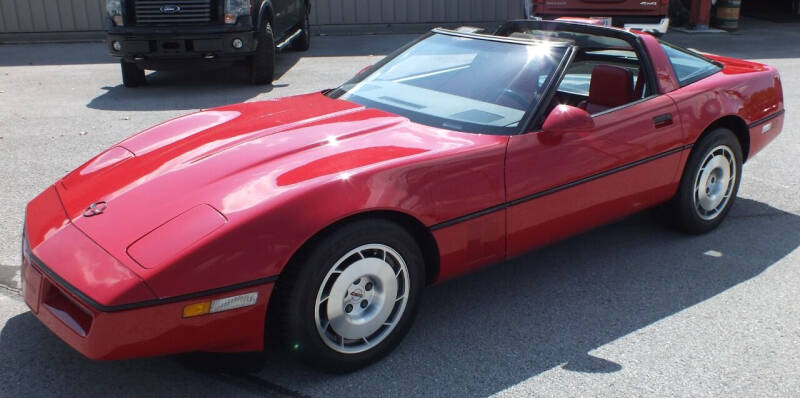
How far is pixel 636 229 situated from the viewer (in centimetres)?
481

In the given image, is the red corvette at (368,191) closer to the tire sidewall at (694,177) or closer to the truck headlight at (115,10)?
the tire sidewall at (694,177)

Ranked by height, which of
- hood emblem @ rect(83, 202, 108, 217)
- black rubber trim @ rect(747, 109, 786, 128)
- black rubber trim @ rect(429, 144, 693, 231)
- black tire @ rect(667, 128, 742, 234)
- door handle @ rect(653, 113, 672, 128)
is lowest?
black tire @ rect(667, 128, 742, 234)

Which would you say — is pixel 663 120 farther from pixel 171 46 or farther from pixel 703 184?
pixel 171 46

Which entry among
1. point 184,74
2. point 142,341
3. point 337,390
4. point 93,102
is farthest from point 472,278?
point 184,74

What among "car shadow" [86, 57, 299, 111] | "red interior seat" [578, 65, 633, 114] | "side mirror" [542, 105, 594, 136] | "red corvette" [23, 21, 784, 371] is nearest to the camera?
"red corvette" [23, 21, 784, 371]

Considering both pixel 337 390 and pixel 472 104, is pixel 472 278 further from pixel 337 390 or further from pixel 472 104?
pixel 337 390

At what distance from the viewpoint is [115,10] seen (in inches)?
349

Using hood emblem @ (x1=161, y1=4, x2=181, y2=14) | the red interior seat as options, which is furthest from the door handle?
hood emblem @ (x1=161, y1=4, x2=181, y2=14)

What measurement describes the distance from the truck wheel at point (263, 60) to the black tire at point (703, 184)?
5.99 metres

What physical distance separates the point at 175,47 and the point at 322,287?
21.8 ft

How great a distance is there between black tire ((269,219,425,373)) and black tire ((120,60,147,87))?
23.6 ft

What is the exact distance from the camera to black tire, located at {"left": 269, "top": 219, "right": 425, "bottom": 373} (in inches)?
112

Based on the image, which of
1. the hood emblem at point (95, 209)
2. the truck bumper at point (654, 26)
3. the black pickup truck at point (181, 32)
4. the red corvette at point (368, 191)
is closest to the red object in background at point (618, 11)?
the truck bumper at point (654, 26)

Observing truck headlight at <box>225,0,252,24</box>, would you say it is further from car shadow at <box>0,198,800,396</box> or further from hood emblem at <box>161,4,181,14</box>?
car shadow at <box>0,198,800,396</box>
